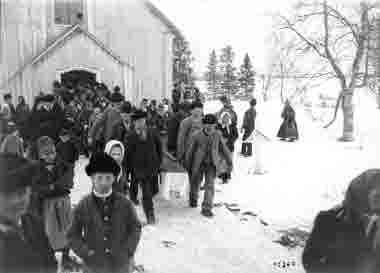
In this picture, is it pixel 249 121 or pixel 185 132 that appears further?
pixel 249 121

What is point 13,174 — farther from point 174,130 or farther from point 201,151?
point 174,130

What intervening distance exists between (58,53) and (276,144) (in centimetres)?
987

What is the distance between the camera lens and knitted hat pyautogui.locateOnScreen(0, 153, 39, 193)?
1888mm

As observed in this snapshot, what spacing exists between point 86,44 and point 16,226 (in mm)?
14467

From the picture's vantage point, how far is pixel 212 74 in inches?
2509

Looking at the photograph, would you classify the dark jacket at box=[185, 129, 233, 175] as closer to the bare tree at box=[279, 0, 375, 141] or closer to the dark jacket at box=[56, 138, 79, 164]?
the dark jacket at box=[56, 138, 79, 164]

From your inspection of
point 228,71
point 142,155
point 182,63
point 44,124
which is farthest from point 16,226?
point 228,71

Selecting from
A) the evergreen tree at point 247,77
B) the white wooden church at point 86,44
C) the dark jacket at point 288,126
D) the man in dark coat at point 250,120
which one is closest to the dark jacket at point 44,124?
the man in dark coat at point 250,120

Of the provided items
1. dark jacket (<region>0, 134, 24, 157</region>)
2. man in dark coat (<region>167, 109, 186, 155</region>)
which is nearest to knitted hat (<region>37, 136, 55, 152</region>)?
dark jacket (<region>0, 134, 24, 157</region>)

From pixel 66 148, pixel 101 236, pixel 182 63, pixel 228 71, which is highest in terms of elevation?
pixel 228 71

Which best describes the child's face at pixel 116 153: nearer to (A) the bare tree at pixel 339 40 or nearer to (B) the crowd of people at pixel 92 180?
(B) the crowd of people at pixel 92 180

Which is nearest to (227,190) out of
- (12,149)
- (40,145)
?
(12,149)

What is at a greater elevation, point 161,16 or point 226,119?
point 161,16

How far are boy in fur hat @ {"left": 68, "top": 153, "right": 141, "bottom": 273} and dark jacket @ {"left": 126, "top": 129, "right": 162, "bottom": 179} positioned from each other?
270cm
